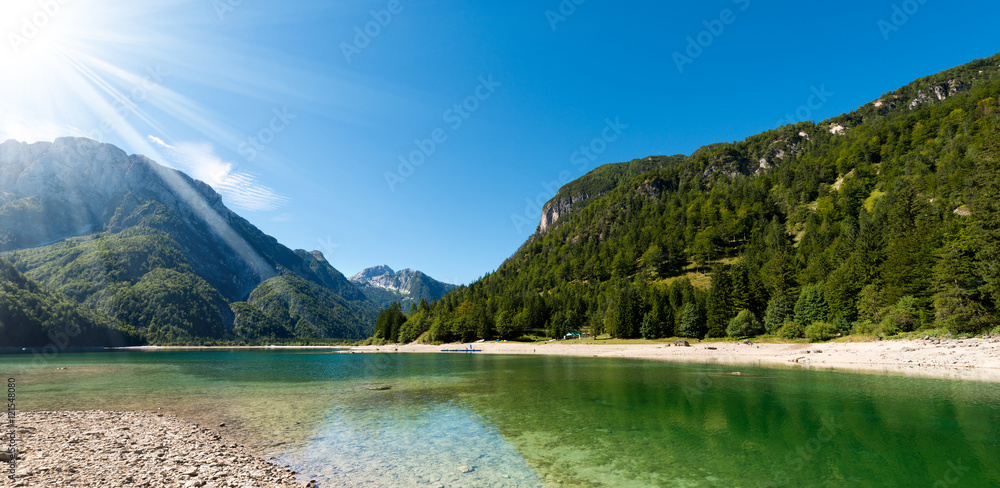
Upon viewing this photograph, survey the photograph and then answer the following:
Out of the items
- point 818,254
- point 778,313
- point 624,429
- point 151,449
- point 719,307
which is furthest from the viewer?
point 818,254

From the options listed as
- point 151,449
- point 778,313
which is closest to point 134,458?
point 151,449

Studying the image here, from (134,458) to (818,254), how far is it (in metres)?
115

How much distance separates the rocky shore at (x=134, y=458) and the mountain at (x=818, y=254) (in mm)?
66089

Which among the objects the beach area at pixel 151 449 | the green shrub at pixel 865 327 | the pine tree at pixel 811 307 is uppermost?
the pine tree at pixel 811 307

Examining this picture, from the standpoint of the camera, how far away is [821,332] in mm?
62031

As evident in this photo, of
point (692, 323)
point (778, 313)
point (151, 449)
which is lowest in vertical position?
point (692, 323)

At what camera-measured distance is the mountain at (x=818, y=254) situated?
5000 cm

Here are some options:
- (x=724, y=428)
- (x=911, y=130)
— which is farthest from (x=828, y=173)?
(x=724, y=428)

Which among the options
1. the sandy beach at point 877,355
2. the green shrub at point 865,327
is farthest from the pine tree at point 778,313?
the green shrub at point 865,327

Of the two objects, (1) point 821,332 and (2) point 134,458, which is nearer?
(2) point 134,458

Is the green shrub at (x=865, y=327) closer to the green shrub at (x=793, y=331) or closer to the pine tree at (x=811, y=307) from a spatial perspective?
the pine tree at (x=811, y=307)

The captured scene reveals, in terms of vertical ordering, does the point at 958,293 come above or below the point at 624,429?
above

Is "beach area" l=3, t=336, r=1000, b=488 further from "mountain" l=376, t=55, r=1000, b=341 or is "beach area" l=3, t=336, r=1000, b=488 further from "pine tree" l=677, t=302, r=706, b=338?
"pine tree" l=677, t=302, r=706, b=338

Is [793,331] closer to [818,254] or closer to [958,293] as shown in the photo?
[958,293]
